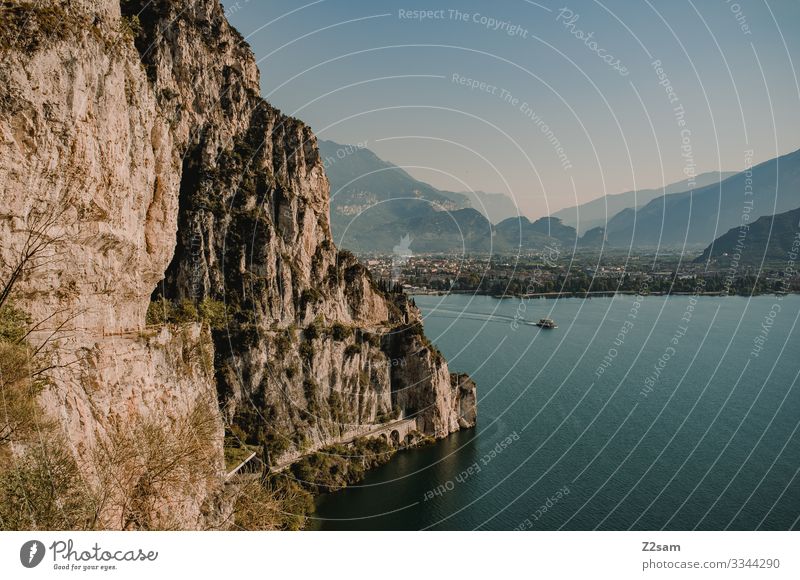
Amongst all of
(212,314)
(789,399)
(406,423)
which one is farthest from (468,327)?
(212,314)

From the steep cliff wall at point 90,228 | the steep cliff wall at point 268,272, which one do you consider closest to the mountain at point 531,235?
the steep cliff wall at point 268,272

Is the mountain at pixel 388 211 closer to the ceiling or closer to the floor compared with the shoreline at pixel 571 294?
closer to the ceiling

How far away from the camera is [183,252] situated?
31.0 metres

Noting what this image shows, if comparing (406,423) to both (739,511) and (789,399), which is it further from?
(789,399)

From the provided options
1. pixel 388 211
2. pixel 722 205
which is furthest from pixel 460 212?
pixel 722 205

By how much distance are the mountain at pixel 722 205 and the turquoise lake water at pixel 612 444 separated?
2937cm

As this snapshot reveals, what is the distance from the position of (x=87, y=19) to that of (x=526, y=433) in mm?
29489

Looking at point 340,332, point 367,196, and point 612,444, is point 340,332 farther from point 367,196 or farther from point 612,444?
point 367,196

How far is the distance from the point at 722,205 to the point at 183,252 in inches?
5776

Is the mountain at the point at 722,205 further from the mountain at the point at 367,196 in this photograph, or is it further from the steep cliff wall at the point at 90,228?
the steep cliff wall at the point at 90,228

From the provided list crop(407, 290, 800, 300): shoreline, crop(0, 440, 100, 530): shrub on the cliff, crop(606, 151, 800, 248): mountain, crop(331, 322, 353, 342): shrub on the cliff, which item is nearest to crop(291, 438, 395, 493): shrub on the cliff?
crop(331, 322, 353, 342): shrub on the cliff

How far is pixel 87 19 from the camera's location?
8484 mm

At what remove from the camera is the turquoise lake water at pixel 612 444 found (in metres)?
23.6

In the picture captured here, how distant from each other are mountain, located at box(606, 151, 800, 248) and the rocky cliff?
48.4 m
